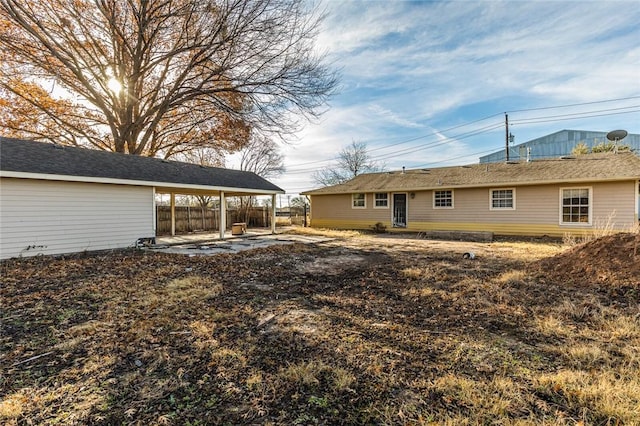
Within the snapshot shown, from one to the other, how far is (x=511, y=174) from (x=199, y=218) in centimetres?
1579

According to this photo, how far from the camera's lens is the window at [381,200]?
54.2ft

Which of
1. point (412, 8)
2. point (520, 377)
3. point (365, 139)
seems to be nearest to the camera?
point (520, 377)

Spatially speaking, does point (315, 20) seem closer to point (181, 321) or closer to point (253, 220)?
point (181, 321)

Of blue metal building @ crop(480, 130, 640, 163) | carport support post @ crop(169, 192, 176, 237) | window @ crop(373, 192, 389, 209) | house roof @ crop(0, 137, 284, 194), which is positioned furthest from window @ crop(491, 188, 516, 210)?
blue metal building @ crop(480, 130, 640, 163)

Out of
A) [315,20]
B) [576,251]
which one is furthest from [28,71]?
[576,251]

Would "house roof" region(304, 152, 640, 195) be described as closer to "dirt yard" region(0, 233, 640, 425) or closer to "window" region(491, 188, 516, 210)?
"window" region(491, 188, 516, 210)

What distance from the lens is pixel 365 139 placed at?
3127 cm

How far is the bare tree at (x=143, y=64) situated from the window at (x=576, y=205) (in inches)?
406

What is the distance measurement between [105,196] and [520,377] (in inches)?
416

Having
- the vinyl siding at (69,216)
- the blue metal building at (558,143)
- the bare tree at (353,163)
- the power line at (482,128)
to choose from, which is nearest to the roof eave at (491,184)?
the vinyl siding at (69,216)

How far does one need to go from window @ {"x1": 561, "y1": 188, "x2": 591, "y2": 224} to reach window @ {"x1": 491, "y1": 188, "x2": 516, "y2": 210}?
5.55 ft

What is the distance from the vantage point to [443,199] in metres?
14.8

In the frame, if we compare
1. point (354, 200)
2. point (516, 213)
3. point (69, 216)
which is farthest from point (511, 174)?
point (69, 216)

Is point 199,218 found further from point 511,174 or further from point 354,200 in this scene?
point 511,174
